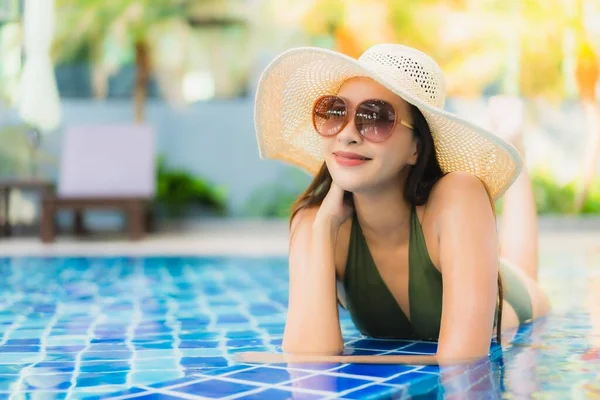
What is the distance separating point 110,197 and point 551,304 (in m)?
6.46

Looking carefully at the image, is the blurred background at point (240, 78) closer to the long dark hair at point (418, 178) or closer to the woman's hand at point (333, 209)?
the long dark hair at point (418, 178)

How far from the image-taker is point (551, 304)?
4.75 m

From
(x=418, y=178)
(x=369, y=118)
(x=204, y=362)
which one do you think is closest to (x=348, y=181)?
(x=369, y=118)

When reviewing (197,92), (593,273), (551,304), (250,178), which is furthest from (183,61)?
(551,304)

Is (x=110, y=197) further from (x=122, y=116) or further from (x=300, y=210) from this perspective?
(x=300, y=210)

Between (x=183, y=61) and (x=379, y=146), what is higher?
(x=183, y=61)

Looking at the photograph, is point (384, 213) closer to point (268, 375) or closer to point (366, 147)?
point (366, 147)

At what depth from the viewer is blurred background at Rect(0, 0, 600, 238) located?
12.2m

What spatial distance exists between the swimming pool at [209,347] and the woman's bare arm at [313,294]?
14 centimetres

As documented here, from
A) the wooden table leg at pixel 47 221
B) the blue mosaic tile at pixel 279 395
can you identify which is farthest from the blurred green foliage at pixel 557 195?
the blue mosaic tile at pixel 279 395

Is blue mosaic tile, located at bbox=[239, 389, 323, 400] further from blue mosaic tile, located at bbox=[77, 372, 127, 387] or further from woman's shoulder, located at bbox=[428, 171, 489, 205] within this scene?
woman's shoulder, located at bbox=[428, 171, 489, 205]

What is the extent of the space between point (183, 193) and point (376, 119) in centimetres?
985

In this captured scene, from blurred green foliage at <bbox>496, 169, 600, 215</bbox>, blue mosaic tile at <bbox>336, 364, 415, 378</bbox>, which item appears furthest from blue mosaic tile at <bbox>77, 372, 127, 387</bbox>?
blurred green foliage at <bbox>496, 169, 600, 215</bbox>

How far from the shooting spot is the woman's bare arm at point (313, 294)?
2.89 metres
